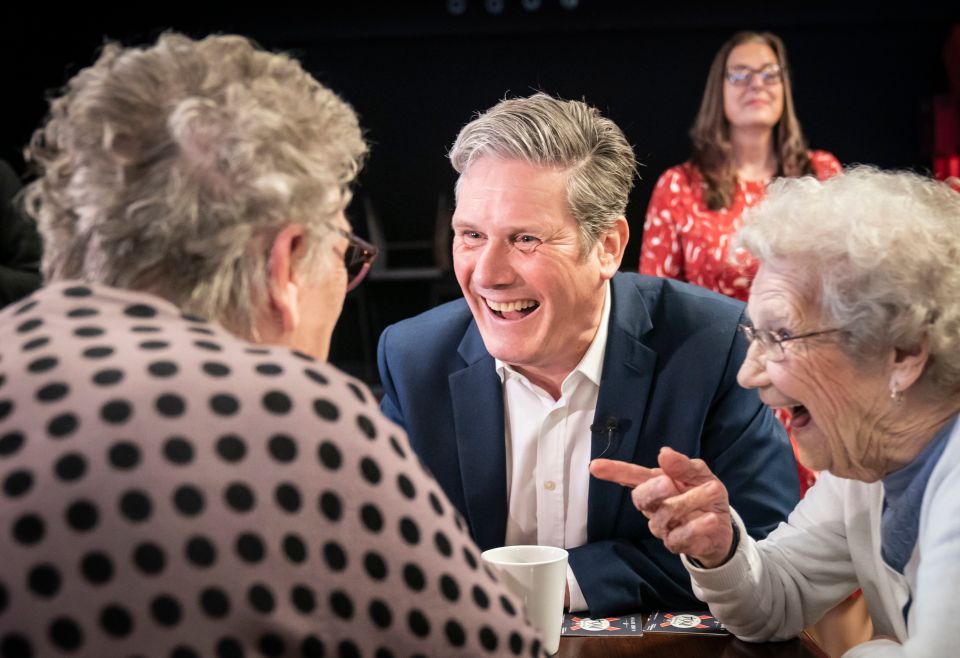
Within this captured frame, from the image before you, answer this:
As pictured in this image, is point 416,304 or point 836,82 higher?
point 836,82

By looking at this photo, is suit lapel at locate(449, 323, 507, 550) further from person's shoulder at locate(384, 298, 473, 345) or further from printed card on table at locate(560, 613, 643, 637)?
printed card on table at locate(560, 613, 643, 637)

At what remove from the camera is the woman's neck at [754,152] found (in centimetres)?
399

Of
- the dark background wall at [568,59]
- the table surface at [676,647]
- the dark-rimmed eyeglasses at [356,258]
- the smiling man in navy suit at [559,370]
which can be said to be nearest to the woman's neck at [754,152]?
the smiling man in navy suit at [559,370]

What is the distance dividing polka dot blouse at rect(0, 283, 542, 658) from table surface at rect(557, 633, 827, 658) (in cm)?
49

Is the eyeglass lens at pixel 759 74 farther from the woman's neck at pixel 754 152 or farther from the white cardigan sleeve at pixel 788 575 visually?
the white cardigan sleeve at pixel 788 575

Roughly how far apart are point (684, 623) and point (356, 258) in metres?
0.75

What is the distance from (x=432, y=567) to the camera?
3.25 ft

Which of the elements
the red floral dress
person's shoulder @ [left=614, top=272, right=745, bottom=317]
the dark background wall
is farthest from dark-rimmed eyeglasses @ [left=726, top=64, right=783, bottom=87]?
the dark background wall

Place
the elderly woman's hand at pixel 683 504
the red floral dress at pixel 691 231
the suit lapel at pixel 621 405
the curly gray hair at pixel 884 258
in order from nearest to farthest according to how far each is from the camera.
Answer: the curly gray hair at pixel 884 258
the elderly woman's hand at pixel 683 504
the suit lapel at pixel 621 405
the red floral dress at pixel 691 231

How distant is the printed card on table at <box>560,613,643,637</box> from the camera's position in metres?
1.59

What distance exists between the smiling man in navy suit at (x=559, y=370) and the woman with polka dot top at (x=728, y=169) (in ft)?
5.04

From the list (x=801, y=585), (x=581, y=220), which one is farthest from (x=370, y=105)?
(x=801, y=585)

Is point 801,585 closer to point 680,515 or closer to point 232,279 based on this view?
point 680,515

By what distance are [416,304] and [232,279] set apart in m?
7.59
